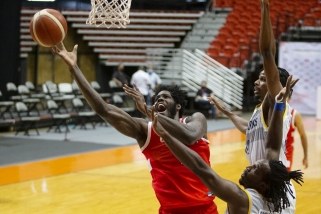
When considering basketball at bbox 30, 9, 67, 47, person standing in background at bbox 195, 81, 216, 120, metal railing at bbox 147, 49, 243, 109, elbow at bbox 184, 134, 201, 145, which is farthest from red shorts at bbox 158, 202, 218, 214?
metal railing at bbox 147, 49, 243, 109

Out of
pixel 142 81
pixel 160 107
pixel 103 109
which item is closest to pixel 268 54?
pixel 160 107

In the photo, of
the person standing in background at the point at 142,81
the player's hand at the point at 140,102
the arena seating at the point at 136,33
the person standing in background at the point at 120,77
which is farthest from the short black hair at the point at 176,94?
the arena seating at the point at 136,33

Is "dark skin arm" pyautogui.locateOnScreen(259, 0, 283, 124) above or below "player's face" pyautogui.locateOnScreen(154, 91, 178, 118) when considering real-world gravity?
above

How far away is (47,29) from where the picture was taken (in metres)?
4.81

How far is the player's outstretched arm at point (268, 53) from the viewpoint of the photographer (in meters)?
4.27

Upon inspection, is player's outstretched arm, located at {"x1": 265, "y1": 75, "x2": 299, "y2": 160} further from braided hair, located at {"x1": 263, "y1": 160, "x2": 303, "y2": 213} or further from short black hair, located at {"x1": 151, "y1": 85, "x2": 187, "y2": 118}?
short black hair, located at {"x1": 151, "y1": 85, "x2": 187, "y2": 118}

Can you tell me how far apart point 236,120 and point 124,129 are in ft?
4.51

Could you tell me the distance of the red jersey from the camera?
4.38 meters

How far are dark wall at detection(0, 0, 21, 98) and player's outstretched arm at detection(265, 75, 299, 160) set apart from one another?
14637mm

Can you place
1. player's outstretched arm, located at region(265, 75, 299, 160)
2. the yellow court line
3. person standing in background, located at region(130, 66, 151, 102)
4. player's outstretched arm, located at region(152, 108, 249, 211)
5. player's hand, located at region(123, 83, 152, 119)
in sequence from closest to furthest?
1. player's outstretched arm, located at region(152, 108, 249, 211)
2. player's hand, located at region(123, 83, 152, 119)
3. player's outstretched arm, located at region(265, 75, 299, 160)
4. the yellow court line
5. person standing in background, located at region(130, 66, 151, 102)

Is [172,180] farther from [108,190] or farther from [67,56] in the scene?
[108,190]

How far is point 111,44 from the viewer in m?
22.4

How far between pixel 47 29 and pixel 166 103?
1096 millimetres

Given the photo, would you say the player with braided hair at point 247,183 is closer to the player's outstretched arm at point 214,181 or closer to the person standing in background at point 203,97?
the player's outstretched arm at point 214,181
